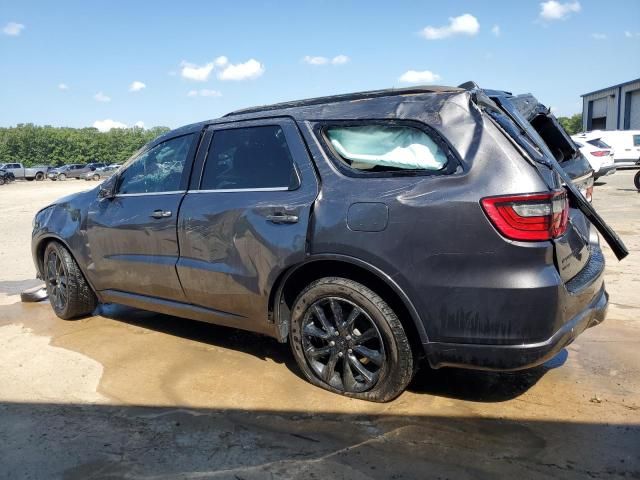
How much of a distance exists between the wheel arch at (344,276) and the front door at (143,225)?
966 millimetres

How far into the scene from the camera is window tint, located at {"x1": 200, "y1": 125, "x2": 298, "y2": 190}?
356 centimetres

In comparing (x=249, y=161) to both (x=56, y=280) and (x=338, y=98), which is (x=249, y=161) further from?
(x=56, y=280)

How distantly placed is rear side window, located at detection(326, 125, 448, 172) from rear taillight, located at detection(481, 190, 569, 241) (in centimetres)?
39

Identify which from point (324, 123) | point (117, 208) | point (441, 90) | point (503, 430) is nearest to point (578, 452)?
point (503, 430)

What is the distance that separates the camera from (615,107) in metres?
42.2

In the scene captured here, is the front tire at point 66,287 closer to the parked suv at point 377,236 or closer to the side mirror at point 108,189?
the side mirror at point 108,189

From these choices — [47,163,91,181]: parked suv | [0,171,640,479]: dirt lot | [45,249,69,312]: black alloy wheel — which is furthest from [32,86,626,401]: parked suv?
[47,163,91,181]: parked suv

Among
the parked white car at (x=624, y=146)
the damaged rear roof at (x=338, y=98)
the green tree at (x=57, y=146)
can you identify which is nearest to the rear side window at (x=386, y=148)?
the damaged rear roof at (x=338, y=98)

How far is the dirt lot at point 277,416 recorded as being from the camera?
2.68 meters

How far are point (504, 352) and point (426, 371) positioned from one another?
1.05 meters

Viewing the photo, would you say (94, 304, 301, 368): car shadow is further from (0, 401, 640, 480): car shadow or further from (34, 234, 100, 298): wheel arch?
(0, 401, 640, 480): car shadow

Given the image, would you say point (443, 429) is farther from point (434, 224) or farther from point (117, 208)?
point (117, 208)

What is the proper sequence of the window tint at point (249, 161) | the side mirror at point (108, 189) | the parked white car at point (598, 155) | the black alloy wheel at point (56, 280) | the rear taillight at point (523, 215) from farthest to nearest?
1. the parked white car at point (598, 155)
2. the black alloy wheel at point (56, 280)
3. the side mirror at point (108, 189)
4. the window tint at point (249, 161)
5. the rear taillight at point (523, 215)

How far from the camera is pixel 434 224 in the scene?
285 cm
